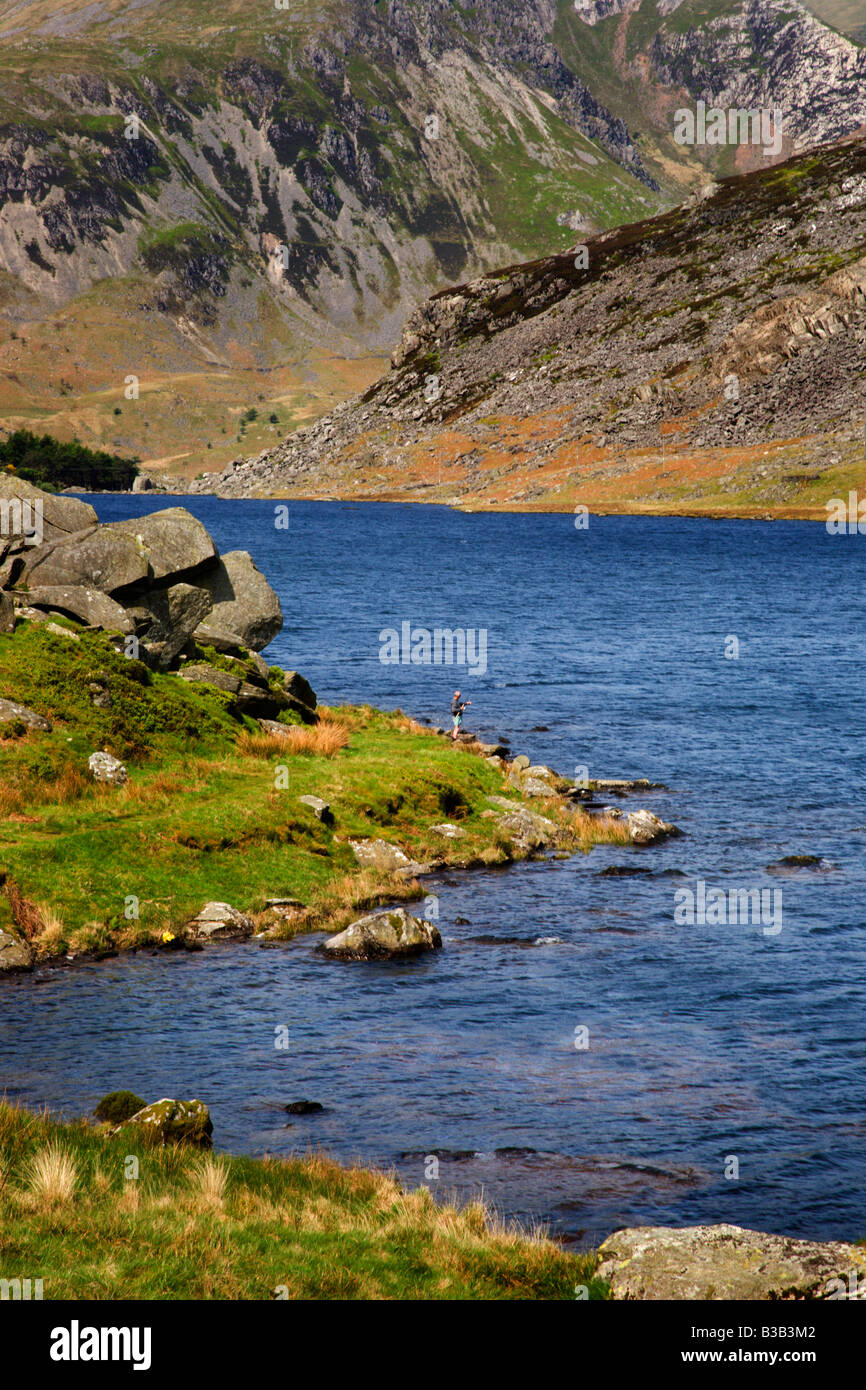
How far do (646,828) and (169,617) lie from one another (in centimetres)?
1718

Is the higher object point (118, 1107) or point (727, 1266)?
point (727, 1266)

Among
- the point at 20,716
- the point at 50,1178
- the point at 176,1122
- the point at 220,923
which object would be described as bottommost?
the point at 176,1122

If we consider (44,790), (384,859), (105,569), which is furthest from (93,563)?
(384,859)

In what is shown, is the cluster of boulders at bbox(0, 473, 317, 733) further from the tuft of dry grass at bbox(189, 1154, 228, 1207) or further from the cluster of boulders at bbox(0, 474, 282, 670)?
the tuft of dry grass at bbox(189, 1154, 228, 1207)

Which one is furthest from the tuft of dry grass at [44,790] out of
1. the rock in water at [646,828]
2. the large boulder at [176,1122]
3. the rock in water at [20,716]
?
the rock in water at [646,828]

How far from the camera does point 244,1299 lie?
11234 millimetres

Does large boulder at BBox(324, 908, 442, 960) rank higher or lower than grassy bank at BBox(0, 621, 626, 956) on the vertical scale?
lower

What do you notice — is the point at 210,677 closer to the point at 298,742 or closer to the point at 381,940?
the point at 298,742

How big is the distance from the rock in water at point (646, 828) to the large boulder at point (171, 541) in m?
16.8

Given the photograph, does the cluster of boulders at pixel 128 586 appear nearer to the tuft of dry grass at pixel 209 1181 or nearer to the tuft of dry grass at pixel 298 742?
the tuft of dry grass at pixel 298 742

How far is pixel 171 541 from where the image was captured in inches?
1519

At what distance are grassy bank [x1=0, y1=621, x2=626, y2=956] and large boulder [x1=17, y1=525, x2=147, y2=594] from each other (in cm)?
214

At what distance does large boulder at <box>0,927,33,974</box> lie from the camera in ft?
75.3

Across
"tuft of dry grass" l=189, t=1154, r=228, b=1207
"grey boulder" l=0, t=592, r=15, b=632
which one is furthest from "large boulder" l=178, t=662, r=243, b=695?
"tuft of dry grass" l=189, t=1154, r=228, b=1207
